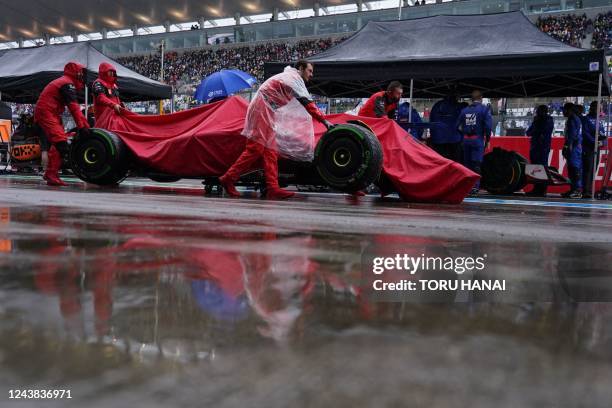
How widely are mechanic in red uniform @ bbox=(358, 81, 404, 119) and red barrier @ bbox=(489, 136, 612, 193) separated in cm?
512

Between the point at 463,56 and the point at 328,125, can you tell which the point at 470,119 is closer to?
the point at 463,56

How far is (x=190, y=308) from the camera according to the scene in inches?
42.9

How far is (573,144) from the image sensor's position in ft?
31.3

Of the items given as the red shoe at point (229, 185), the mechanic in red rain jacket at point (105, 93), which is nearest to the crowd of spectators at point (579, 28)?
the mechanic in red rain jacket at point (105, 93)

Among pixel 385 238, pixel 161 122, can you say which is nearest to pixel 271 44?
pixel 161 122

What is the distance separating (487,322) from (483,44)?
898cm

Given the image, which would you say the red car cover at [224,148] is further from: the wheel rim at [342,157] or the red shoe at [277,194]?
the red shoe at [277,194]

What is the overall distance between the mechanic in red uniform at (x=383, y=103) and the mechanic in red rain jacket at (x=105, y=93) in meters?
3.31

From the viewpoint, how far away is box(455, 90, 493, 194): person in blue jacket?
342 inches

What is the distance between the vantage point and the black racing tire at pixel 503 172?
938cm

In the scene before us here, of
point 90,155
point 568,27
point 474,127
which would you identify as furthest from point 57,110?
point 568,27

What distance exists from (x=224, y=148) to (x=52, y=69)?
7555 mm

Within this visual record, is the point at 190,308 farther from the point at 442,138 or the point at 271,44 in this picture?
the point at 271,44

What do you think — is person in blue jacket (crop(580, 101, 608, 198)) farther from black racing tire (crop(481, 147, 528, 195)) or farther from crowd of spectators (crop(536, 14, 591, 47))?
crowd of spectators (crop(536, 14, 591, 47))
